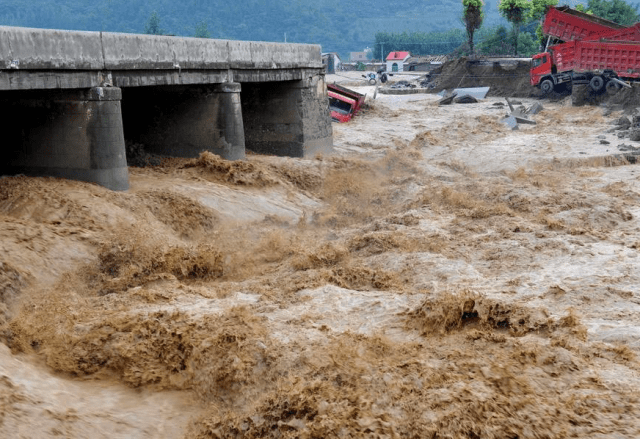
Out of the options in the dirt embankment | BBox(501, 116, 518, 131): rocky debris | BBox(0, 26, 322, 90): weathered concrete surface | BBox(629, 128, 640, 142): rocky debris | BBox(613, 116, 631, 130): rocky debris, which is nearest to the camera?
BBox(0, 26, 322, 90): weathered concrete surface

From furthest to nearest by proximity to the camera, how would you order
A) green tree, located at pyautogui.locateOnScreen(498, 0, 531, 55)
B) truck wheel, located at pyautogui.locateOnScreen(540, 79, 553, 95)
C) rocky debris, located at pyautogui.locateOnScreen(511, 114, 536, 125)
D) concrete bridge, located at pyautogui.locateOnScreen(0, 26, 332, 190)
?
green tree, located at pyautogui.locateOnScreen(498, 0, 531, 55), truck wheel, located at pyautogui.locateOnScreen(540, 79, 553, 95), rocky debris, located at pyautogui.locateOnScreen(511, 114, 536, 125), concrete bridge, located at pyautogui.locateOnScreen(0, 26, 332, 190)

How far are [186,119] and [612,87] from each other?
1763 centimetres

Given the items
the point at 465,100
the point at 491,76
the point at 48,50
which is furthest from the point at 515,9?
the point at 48,50

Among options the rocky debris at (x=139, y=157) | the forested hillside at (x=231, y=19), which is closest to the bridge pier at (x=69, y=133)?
the rocky debris at (x=139, y=157)

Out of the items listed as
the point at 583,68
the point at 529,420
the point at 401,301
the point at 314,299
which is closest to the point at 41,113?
the point at 314,299

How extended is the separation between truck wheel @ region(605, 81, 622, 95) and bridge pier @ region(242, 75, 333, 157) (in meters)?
14.1

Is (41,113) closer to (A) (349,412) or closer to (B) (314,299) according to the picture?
(B) (314,299)

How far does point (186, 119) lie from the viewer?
42.3ft

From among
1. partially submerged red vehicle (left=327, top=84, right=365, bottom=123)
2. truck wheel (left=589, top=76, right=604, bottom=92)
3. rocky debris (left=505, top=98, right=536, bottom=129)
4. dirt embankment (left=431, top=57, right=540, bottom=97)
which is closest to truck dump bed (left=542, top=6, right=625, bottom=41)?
truck wheel (left=589, top=76, right=604, bottom=92)

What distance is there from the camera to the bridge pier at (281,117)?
48.2ft

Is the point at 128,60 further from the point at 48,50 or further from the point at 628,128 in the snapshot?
the point at 628,128

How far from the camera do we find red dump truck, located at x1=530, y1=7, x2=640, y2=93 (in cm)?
2491

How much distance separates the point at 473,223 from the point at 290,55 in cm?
572

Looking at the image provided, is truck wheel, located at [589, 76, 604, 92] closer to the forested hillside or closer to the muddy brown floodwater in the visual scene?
the muddy brown floodwater
